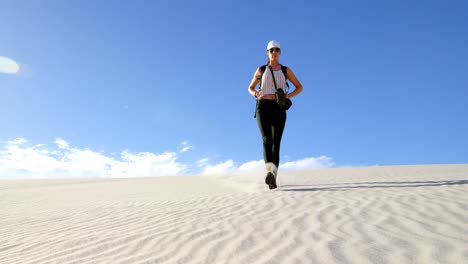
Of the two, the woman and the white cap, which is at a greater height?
the white cap

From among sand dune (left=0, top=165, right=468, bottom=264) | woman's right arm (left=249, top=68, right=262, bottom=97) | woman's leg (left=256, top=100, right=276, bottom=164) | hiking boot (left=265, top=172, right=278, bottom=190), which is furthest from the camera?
woman's right arm (left=249, top=68, right=262, bottom=97)

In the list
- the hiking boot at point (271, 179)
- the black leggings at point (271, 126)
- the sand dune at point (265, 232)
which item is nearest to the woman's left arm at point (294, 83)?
the black leggings at point (271, 126)

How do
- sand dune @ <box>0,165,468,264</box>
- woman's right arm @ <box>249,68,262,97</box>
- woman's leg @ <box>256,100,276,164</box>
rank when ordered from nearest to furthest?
sand dune @ <box>0,165,468,264</box>, woman's leg @ <box>256,100,276,164</box>, woman's right arm @ <box>249,68,262,97</box>

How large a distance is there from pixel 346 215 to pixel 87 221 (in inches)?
128

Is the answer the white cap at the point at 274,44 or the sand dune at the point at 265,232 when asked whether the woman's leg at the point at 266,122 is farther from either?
the sand dune at the point at 265,232

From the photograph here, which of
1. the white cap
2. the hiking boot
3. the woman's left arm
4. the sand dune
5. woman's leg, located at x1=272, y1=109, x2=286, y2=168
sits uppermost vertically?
the white cap

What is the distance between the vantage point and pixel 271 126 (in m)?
6.34

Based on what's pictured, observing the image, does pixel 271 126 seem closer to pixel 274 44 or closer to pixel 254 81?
pixel 254 81

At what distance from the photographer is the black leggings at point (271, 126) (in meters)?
6.23

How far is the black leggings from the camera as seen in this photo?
6.23 m

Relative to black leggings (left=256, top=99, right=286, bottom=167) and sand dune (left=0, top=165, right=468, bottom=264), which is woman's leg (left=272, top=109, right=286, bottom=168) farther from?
sand dune (left=0, top=165, right=468, bottom=264)

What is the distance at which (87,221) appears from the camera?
15.4 ft

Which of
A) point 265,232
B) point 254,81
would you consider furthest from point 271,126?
point 265,232

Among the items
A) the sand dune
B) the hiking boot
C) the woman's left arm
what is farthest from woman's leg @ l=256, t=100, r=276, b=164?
the sand dune
